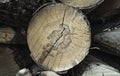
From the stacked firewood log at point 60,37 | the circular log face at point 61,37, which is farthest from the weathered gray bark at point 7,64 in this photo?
the circular log face at point 61,37

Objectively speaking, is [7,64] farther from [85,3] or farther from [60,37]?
[85,3]

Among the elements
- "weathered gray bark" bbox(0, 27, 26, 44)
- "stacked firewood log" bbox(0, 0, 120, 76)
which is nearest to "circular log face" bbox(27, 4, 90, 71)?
"stacked firewood log" bbox(0, 0, 120, 76)

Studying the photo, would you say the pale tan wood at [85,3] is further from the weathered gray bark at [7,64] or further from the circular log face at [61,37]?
the weathered gray bark at [7,64]

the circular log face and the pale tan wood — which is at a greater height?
the pale tan wood

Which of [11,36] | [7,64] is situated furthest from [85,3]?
[7,64]

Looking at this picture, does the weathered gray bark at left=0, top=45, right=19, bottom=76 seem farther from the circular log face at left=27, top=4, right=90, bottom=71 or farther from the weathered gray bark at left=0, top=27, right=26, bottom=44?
the circular log face at left=27, top=4, right=90, bottom=71

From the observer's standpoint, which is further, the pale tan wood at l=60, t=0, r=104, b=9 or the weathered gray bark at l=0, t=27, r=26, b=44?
the weathered gray bark at l=0, t=27, r=26, b=44

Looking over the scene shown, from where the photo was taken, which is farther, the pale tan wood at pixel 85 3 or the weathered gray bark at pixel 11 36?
the weathered gray bark at pixel 11 36

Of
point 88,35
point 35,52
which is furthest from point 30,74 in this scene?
point 88,35

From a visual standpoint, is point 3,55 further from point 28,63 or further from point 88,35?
point 88,35

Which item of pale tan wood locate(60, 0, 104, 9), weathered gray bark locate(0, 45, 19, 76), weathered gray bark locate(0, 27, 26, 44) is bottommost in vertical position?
weathered gray bark locate(0, 45, 19, 76)
